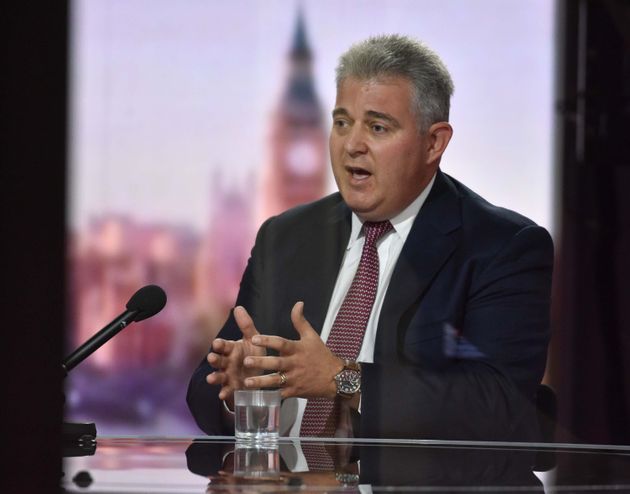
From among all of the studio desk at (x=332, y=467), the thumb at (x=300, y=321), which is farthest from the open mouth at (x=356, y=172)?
the studio desk at (x=332, y=467)

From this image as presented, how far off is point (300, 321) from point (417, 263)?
0.33 m

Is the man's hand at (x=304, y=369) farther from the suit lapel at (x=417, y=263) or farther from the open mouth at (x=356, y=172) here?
the open mouth at (x=356, y=172)

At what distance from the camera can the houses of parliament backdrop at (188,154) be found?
7.57 ft

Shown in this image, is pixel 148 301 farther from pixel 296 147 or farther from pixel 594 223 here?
pixel 594 223

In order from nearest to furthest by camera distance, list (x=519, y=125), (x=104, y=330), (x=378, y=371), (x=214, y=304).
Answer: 1. (x=104, y=330)
2. (x=378, y=371)
3. (x=214, y=304)
4. (x=519, y=125)

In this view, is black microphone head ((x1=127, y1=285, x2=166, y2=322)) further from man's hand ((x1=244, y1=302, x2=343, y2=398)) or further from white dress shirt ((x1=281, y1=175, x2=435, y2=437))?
white dress shirt ((x1=281, y1=175, x2=435, y2=437))

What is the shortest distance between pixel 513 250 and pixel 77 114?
3.37 ft

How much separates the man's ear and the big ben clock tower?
240 millimetres

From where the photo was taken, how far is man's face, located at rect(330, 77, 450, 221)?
90.7 inches

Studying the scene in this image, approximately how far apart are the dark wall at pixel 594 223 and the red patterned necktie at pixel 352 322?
48cm

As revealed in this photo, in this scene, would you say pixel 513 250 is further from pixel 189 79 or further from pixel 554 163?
pixel 189 79

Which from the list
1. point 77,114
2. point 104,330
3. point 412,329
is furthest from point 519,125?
point 104,330

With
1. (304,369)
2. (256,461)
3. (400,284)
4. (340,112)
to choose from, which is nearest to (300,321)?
(304,369)

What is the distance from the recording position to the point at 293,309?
222cm
